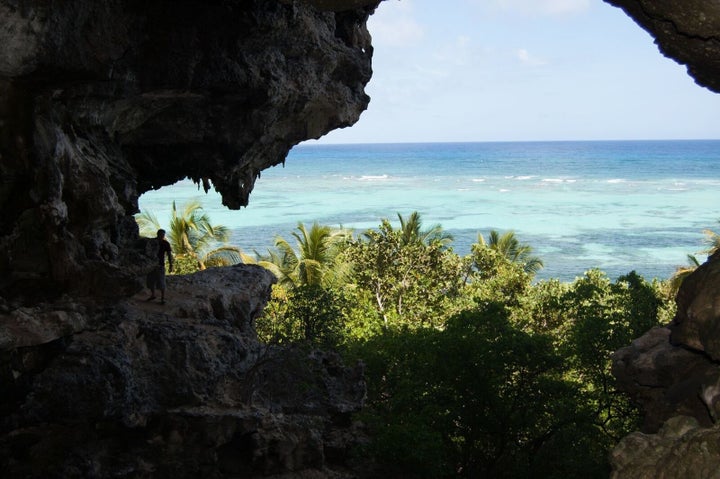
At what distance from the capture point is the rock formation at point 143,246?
34.9ft

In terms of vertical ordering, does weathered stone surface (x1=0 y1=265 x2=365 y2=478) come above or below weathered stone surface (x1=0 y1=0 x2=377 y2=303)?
below

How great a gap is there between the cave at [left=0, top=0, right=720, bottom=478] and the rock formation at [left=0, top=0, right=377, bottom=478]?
4 cm

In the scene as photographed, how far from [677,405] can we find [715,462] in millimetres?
3687

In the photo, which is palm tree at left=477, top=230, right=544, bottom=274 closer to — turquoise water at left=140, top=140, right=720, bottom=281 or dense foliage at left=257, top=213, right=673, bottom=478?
dense foliage at left=257, top=213, right=673, bottom=478

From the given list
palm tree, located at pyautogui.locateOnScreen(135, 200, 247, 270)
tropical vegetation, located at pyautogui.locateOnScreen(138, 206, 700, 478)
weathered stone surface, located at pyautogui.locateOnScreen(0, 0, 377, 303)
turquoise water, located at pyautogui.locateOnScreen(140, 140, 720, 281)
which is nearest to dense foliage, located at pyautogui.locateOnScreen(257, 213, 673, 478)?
tropical vegetation, located at pyautogui.locateOnScreen(138, 206, 700, 478)

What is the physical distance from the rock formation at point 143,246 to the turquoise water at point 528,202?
48909mm

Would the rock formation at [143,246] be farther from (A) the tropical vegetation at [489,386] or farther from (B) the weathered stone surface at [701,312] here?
(B) the weathered stone surface at [701,312]

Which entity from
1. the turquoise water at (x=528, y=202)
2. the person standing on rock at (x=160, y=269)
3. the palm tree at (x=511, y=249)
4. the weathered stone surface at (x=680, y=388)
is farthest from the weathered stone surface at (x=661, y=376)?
the turquoise water at (x=528, y=202)

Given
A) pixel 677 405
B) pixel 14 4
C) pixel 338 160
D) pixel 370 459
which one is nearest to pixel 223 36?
pixel 14 4

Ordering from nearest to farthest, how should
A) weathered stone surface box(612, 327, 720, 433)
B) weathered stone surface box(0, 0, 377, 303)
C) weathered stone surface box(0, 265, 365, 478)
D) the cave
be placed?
1. the cave
2. weathered stone surface box(612, 327, 720, 433)
3. weathered stone surface box(0, 0, 377, 303)
4. weathered stone surface box(0, 265, 365, 478)

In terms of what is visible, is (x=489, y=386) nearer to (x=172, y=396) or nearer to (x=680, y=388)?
(x=680, y=388)

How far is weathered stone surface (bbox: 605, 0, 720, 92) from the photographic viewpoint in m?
8.31

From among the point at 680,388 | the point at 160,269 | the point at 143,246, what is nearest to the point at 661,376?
the point at 680,388

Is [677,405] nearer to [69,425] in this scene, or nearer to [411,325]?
[69,425]
